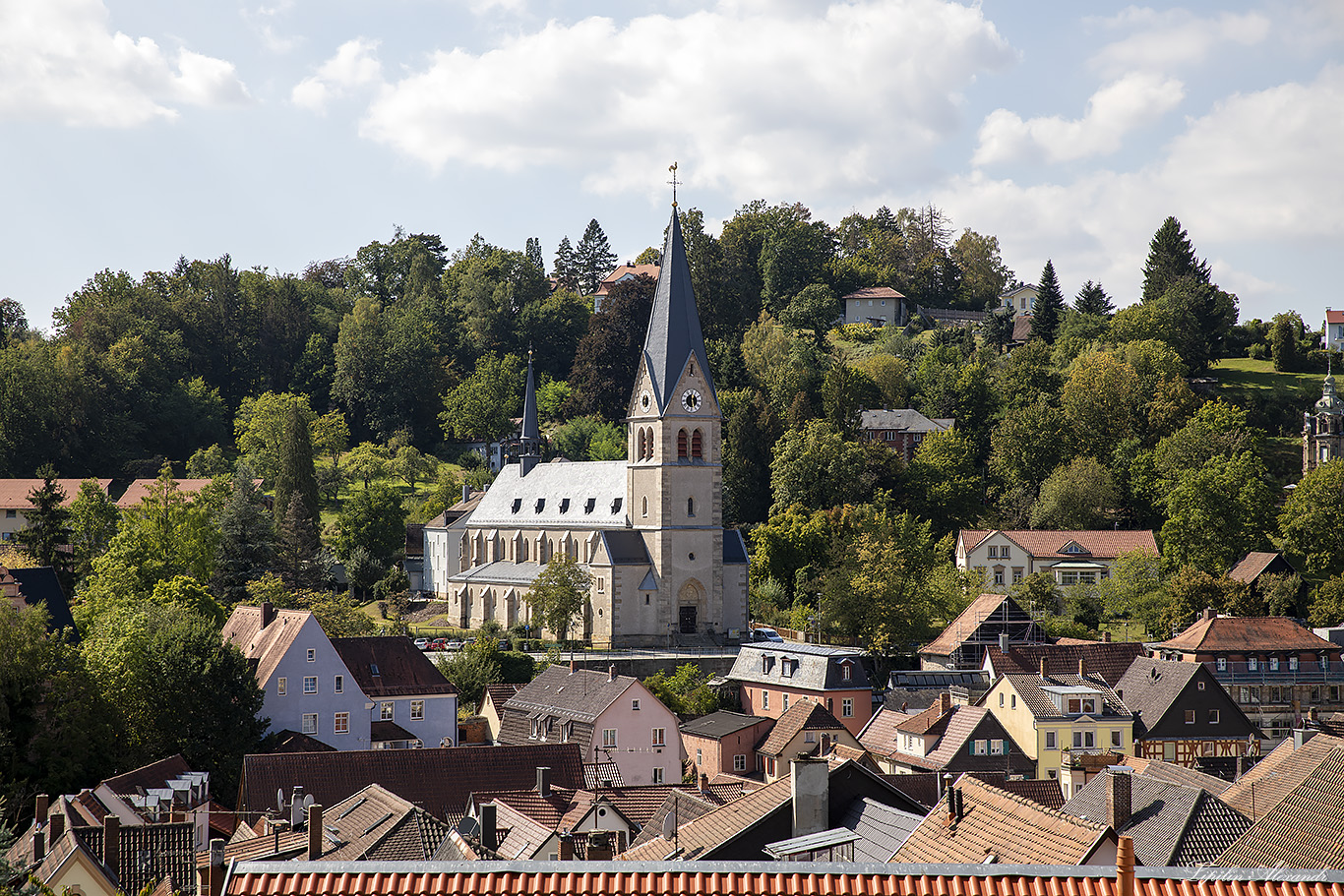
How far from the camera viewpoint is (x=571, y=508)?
79625mm

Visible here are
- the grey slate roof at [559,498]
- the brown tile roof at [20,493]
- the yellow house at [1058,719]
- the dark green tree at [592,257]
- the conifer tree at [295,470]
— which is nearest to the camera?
the yellow house at [1058,719]

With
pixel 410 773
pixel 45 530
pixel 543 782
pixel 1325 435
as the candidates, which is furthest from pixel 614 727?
pixel 1325 435

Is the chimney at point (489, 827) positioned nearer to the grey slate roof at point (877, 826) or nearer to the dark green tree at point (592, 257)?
the grey slate roof at point (877, 826)

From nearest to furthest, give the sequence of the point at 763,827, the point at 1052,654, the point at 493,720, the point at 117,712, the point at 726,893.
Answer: the point at 726,893 → the point at 763,827 → the point at 117,712 → the point at 493,720 → the point at 1052,654

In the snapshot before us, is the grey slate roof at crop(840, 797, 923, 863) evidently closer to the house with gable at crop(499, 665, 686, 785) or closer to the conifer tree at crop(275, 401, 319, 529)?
the house with gable at crop(499, 665, 686, 785)

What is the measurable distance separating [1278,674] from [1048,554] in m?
21.0

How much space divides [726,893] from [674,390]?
211 ft

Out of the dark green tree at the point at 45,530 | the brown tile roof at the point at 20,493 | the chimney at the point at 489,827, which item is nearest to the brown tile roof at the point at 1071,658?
the chimney at the point at 489,827

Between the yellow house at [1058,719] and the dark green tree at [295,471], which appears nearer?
the yellow house at [1058,719]

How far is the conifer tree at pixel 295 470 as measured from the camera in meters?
88.3

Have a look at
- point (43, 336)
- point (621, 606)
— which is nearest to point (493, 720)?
point (621, 606)

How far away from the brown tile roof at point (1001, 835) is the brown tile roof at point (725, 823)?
6.64 ft

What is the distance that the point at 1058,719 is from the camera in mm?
53344

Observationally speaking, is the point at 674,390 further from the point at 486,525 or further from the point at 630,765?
the point at 630,765
